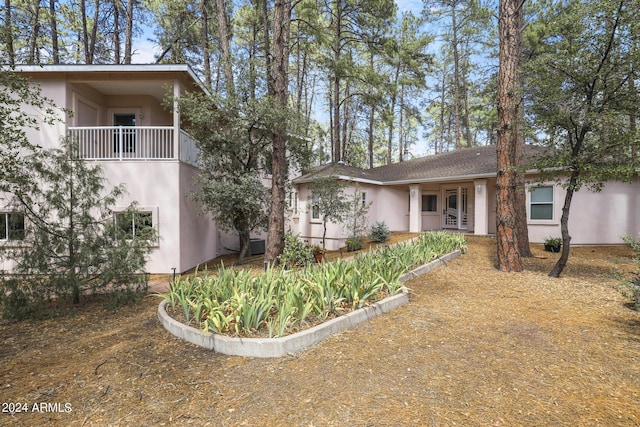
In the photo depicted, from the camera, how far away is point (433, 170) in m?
15.5

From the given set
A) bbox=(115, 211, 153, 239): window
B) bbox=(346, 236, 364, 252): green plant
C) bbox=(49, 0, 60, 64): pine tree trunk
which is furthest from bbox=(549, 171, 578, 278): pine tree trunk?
bbox=(49, 0, 60, 64): pine tree trunk

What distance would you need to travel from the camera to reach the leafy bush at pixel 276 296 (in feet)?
11.9

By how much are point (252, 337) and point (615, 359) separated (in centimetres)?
379

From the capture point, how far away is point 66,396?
280cm

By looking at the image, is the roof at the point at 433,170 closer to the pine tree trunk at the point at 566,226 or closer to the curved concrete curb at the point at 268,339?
the pine tree trunk at the point at 566,226

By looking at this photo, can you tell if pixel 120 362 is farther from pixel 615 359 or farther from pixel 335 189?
pixel 335 189

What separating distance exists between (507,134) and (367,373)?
669cm

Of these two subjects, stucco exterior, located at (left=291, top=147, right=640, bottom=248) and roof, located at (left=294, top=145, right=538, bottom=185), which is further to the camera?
roof, located at (left=294, top=145, right=538, bottom=185)

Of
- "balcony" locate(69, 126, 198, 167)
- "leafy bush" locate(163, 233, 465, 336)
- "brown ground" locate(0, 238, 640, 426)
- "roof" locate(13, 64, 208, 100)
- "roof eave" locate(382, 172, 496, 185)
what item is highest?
"roof" locate(13, 64, 208, 100)

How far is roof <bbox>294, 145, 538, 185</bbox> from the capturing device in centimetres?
1335

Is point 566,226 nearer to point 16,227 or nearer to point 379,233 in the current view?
point 379,233

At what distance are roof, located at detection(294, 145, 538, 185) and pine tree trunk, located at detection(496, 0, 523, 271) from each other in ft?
18.9

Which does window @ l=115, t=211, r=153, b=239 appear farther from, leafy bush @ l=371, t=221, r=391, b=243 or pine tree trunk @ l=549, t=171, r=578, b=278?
leafy bush @ l=371, t=221, r=391, b=243

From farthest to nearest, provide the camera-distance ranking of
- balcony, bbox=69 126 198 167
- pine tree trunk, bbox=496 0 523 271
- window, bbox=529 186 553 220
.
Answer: window, bbox=529 186 553 220
balcony, bbox=69 126 198 167
pine tree trunk, bbox=496 0 523 271
